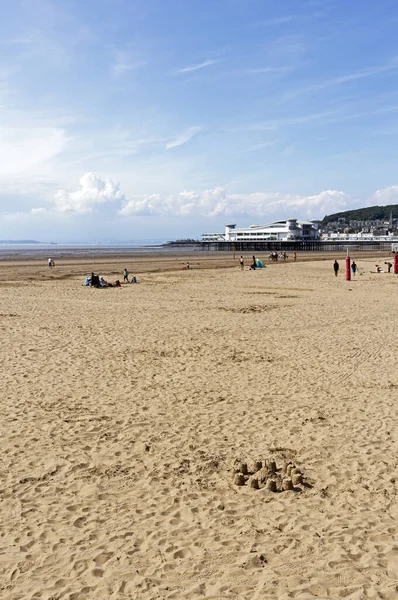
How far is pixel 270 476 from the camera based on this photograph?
6613mm

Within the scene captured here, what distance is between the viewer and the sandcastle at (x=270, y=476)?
6.36 m

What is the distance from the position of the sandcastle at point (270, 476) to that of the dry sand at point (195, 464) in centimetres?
11

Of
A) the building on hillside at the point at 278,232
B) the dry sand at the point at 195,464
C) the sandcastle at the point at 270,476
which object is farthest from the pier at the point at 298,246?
the sandcastle at the point at 270,476

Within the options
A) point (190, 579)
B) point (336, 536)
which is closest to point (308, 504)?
point (336, 536)

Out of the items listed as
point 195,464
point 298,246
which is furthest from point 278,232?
point 195,464

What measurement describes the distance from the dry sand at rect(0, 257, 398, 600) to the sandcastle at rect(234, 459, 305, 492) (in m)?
0.11

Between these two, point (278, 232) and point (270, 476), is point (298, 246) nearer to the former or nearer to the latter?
point (278, 232)

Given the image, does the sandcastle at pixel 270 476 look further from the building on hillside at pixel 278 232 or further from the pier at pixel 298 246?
the building on hillside at pixel 278 232

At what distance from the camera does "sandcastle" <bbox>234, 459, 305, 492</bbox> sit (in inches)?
250

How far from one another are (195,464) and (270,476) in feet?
3.40

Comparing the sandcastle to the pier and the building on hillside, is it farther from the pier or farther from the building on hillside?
the building on hillside

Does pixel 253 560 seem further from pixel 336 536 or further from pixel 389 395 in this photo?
pixel 389 395

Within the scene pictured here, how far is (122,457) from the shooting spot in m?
7.29

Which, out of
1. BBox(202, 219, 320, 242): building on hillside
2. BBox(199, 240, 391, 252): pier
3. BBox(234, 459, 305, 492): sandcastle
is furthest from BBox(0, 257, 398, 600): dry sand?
BBox(202, 219, 320, 242): building on hillside
